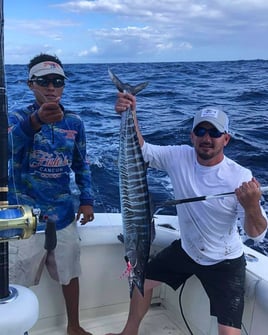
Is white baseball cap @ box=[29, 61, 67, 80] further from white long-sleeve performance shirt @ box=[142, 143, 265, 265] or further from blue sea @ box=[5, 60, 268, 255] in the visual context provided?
white long-sleeve performance shirt @ box=[142, 143, 265, 265]

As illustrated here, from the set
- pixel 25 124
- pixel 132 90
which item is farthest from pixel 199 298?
pixel 25 124

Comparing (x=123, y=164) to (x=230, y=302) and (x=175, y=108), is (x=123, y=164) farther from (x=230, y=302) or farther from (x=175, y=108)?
(x=175, y=108)

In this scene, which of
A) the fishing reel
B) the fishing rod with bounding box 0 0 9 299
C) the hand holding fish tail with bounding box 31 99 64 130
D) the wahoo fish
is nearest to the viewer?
the fishing reel

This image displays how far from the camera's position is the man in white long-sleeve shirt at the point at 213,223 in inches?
81.2

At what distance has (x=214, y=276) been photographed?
7.11 feet

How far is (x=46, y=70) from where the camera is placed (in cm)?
209

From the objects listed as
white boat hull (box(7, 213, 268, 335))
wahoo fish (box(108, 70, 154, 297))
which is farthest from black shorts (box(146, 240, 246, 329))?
wahoo fish (box(108, 70, 154, 297))

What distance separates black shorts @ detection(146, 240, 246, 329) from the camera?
2.06 m

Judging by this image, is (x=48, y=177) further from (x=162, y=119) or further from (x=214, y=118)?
(x=162, y=119)

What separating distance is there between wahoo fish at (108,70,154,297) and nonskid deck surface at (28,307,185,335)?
75 cm

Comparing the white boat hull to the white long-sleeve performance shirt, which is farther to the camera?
the white boat hull

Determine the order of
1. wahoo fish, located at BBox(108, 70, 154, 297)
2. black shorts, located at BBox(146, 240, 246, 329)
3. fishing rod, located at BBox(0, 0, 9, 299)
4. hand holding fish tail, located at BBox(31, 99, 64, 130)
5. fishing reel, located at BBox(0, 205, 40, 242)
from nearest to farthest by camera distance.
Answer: fishing reel, located at BBox(0, 205, 40, 242) < fishing rod, located at BBox(0, 0, 9, 299) < hand holding fish tail, located at BBox(31, 99, 64, 130) < wahoo fish, located at BBox(108, 70, 154, 297) < black shorts, located at BBox(146, 240, 246, 329)

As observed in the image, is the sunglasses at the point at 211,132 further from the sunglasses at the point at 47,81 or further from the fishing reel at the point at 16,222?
the fishing reel at the point at 16,222

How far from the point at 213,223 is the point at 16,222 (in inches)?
47.6
